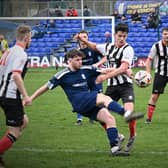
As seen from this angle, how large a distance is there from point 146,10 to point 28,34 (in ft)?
111

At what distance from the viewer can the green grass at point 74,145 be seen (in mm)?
9719

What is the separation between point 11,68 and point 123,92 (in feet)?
9.22

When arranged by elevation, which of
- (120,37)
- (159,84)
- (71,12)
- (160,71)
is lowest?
(159,84)

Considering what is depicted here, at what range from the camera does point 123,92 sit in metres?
11.5

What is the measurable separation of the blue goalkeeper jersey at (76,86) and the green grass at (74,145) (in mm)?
837

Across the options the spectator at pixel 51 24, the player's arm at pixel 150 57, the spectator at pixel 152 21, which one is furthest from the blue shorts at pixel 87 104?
the spectator at pixel 152 21

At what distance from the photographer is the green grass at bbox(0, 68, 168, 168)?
9719 mm

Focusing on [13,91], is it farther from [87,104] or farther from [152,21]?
[152,21]

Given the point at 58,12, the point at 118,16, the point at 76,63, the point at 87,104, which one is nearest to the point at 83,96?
the point at 87,104

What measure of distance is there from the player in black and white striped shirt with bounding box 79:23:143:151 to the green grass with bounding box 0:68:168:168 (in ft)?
2.10

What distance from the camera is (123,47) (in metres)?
11.4

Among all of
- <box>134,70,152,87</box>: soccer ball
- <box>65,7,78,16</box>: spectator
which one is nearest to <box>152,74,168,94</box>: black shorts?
<box>134,70,152,87</box>: soccer ball

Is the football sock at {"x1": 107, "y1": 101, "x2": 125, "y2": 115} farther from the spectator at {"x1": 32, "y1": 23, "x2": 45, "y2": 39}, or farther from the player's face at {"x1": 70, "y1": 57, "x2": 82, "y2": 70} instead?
the spectator at {"x1": 32, "y1": 23, "x2": 45, "y2": 39}

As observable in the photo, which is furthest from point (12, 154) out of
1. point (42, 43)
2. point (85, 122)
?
point (42, 43)
